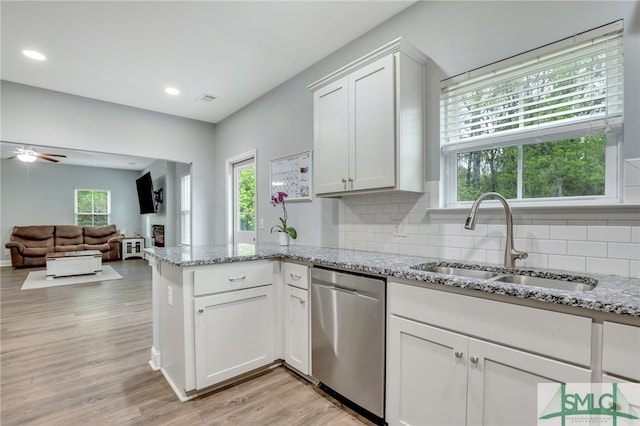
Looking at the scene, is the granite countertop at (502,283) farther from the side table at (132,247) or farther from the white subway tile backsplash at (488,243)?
the side table at (132,247)

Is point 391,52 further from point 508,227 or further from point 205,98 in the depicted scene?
point 205,98

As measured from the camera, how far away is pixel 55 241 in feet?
25.7

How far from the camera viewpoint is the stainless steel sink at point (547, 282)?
55.3 inches

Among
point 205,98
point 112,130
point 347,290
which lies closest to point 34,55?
point 112,130

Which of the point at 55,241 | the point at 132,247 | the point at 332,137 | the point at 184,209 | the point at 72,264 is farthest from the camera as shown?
the point at 132,247

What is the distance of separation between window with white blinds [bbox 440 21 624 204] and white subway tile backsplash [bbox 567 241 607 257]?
26 cm

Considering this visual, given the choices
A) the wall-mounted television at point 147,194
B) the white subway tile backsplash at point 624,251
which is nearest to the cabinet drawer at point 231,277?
the white subway tile backsplash at point 624,251

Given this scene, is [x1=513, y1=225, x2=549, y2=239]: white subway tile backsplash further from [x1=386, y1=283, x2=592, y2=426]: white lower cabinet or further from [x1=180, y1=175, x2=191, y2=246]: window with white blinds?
[x1=180, y1=175, x2=191, y2=246]: window with white blinds

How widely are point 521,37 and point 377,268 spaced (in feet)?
5.05

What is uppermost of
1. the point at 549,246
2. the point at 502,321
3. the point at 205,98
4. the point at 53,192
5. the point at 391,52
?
the point at 205,98

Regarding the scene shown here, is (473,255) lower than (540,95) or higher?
lower

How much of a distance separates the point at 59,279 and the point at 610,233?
7.70 metres

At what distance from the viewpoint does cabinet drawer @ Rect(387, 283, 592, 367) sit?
3.45ft

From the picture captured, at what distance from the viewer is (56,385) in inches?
84.9
